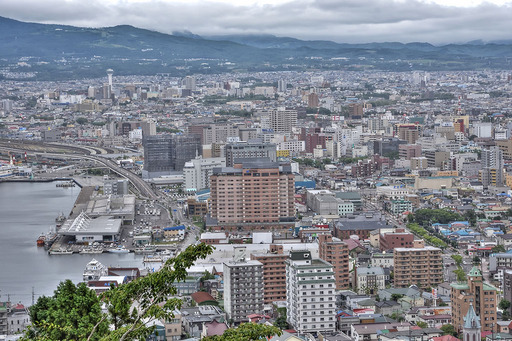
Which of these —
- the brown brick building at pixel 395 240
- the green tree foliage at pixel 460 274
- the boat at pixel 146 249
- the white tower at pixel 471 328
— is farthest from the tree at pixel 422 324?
the boat at pixel 146 249

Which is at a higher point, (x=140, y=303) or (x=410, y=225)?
(x=140, y=303)

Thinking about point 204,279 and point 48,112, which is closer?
point 204,279

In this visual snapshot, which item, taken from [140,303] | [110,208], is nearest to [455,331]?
[140,303]

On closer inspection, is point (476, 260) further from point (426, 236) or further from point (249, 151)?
point (249, 151)

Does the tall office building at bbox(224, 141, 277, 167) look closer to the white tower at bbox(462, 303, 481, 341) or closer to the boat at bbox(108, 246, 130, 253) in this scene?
the boat at bbox(108, 246, 130, 253)

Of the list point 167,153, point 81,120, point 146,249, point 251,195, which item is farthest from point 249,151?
point 81,120

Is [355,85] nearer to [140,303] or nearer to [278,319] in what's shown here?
[278,319]

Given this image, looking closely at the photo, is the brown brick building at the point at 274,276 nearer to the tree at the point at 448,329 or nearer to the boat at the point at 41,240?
the tree at the point at 448,329
